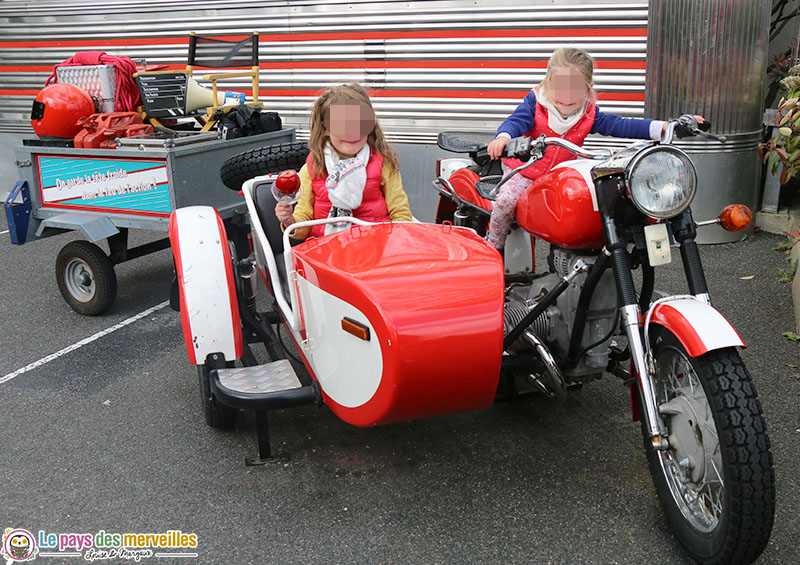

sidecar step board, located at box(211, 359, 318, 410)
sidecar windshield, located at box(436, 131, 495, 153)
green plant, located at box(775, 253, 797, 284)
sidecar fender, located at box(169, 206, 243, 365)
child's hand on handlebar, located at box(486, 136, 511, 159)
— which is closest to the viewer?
sidecar step board, located at box(211, 359, 318, 410)

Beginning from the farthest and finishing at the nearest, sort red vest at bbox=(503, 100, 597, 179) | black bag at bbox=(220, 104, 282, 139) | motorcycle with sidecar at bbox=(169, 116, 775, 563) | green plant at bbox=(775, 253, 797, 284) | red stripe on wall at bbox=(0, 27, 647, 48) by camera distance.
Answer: red stripe on wall at bbox=(0, 27, 647, 48) → black bag at bbox=(220, 104, 282, 139) → green plant at bbox=(775, 253, 797, 284) → red vest at bbox=(503, 100, 597, 179) → motorcycle with sidecar at bbox=(169, 116, 775, 563)

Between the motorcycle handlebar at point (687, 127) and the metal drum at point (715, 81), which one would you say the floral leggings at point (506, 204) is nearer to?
the motorcycle handlebar at point (687, 127)

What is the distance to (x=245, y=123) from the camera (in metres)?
5.36

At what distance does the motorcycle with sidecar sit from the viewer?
7.61 feet

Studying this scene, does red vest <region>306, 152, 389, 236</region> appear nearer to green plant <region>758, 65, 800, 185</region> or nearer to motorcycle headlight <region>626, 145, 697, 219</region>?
motorcycle headlight <region>626, 145, 697, 219</region>

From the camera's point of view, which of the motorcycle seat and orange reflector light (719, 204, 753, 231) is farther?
the motorcycle seat

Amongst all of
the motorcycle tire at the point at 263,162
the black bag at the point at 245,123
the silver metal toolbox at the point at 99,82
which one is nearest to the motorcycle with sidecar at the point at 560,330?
the motorcycle tire at the point at 263,162

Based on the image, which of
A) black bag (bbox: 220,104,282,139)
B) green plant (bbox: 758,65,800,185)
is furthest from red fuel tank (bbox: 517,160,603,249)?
black bag (bbox: 220,104,282,139)

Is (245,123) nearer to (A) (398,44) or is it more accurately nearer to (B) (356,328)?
(A) (398,44)

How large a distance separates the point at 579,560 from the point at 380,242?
1.29m

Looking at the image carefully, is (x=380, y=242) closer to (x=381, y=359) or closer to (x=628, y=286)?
(x=381, y=359)

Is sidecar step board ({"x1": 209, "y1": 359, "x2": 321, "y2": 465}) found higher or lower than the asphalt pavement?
higher

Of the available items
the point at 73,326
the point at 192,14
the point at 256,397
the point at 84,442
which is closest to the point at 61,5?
the point at 192,14

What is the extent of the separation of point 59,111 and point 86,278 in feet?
3.77
